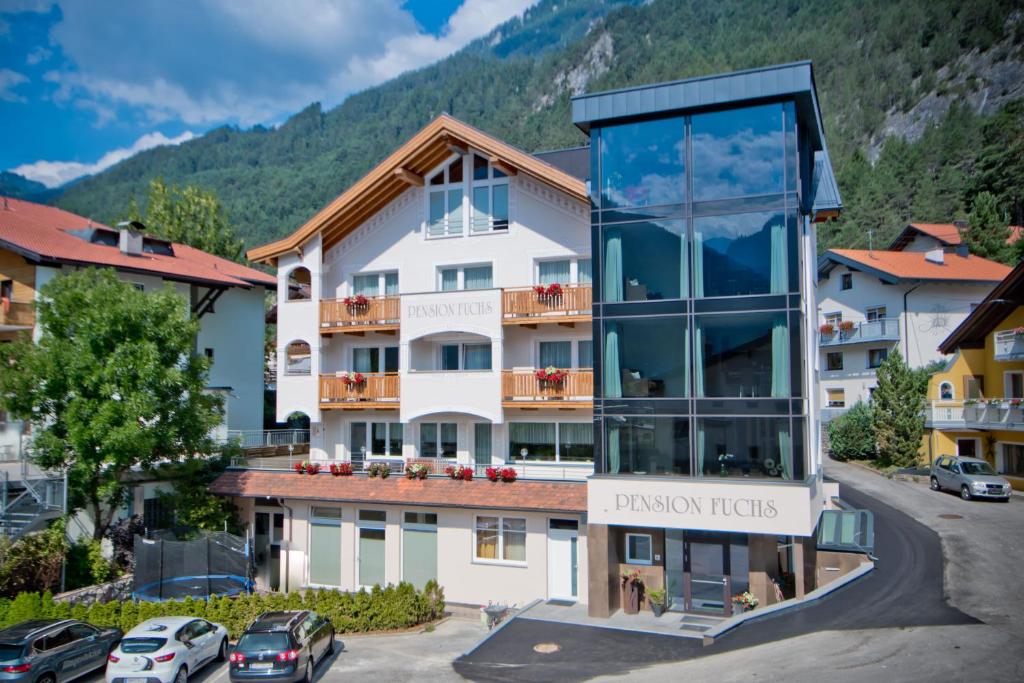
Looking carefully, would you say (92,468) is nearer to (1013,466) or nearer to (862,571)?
(862,571)

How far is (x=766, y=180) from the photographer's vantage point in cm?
2114

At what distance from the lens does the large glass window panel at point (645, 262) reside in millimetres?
22031

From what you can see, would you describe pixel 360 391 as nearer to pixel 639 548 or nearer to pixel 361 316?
pixel 361 316

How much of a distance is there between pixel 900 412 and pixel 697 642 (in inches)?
1028

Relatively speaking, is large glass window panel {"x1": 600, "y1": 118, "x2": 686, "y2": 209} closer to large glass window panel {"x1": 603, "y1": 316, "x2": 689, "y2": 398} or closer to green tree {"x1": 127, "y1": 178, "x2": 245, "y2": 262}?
large glass window panel {"x1": 603, "y1": 316, "x2": 689, "y2": 398}

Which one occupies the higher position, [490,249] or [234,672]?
[490,249]

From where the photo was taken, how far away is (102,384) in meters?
24.6

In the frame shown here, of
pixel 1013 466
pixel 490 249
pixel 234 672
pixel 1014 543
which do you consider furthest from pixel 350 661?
pixel 1013 466

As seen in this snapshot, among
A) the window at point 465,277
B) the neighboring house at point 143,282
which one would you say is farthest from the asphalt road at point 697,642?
the neighboring house at point 143,282

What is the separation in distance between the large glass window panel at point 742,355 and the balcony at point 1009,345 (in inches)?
792

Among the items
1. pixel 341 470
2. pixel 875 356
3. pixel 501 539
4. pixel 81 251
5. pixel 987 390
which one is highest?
pixel 81 251

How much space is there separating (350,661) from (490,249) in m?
14.0

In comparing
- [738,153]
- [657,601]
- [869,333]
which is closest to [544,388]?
[657,601]

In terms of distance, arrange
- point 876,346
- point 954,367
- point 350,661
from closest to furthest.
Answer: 1. point 350,661
2. point 954,367
3. point 876,346
